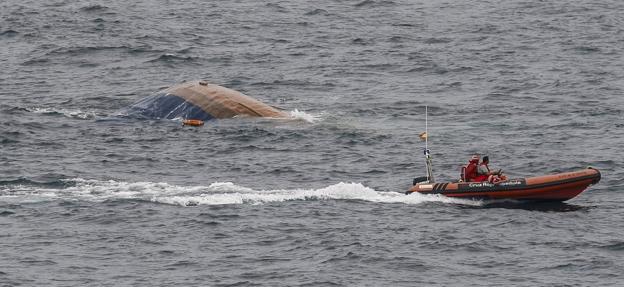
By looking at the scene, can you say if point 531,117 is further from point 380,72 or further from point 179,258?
point 179,258

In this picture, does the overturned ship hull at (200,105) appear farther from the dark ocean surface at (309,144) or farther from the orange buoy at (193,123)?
the orange buoy at (193,123)

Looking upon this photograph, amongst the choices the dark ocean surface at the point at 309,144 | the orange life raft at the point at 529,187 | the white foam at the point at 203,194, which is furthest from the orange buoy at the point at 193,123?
the orange life raft at the point at 529,187

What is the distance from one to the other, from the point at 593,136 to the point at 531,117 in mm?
5301

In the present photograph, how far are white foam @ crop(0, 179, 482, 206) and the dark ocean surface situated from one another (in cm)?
12

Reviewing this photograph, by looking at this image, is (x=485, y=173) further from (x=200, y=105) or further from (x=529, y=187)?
(x=200, y=105)

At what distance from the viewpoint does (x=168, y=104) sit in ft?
232

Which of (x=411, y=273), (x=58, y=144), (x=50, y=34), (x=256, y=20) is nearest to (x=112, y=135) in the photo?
(x=58, y=144)

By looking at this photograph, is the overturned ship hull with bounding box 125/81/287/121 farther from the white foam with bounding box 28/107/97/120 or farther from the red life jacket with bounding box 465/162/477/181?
the red life jacket with bounding box 465/162/477/181

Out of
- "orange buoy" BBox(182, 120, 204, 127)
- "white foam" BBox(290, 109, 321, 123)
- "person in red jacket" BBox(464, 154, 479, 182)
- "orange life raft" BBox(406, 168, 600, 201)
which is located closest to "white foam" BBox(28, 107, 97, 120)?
"orange buoy" BBox(182, 120, 204, 127)

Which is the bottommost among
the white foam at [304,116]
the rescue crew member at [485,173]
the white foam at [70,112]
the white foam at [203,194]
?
the white foam at [203,194]

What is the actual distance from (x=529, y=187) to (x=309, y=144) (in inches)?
569

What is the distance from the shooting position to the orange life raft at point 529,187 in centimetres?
5200

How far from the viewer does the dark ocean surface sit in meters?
46.4

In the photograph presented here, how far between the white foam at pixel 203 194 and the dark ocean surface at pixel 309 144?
117 mm
